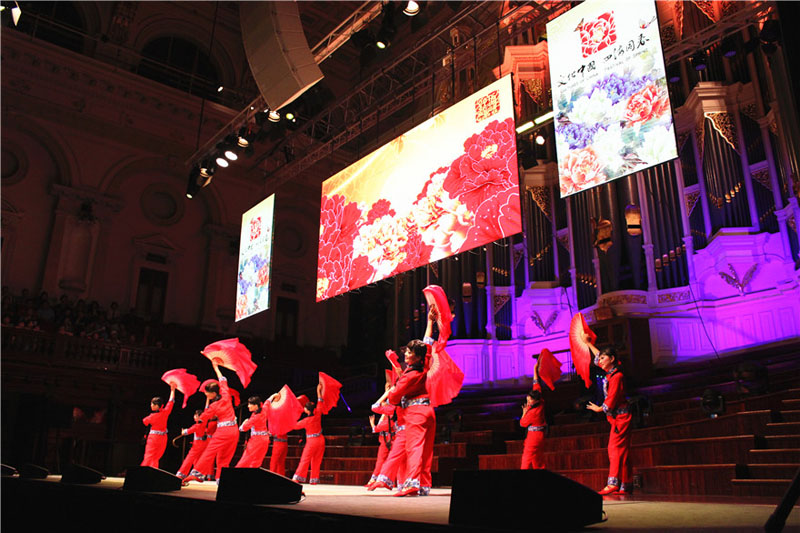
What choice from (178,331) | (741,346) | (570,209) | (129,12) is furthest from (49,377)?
(741,346)

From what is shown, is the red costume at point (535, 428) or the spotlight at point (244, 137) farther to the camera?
the spotlight at point (244, 137)

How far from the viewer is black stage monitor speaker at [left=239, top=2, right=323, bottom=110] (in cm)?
801

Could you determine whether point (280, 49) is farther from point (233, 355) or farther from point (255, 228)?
point (255, 228)

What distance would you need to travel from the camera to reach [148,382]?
13039 millimetres

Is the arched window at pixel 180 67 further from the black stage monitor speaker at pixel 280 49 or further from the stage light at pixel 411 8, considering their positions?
the stage light at pixel 411 8

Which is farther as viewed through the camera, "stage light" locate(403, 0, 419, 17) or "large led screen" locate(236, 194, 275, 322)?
"large led screen" locate(236, 194, 275, 322)

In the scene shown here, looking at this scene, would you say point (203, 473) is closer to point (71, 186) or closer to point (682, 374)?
point (682, 374)

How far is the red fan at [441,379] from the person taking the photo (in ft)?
18.7

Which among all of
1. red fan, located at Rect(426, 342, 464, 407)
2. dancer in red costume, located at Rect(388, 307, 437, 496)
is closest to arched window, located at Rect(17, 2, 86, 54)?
red fan, located at Rect(426, 342, 464, 407)

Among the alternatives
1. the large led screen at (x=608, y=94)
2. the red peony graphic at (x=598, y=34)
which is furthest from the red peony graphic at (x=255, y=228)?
the red peony graphic at (x=598, y=34)

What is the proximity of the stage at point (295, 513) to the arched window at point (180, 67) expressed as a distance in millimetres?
12407

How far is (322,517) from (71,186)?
1372 centimetres

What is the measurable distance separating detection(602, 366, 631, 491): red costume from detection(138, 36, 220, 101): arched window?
518 inches

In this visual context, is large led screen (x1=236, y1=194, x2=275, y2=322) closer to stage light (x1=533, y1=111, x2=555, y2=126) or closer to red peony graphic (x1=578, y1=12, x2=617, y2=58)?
stage light (x1=533, y1=111, x2=555, y2=126)
